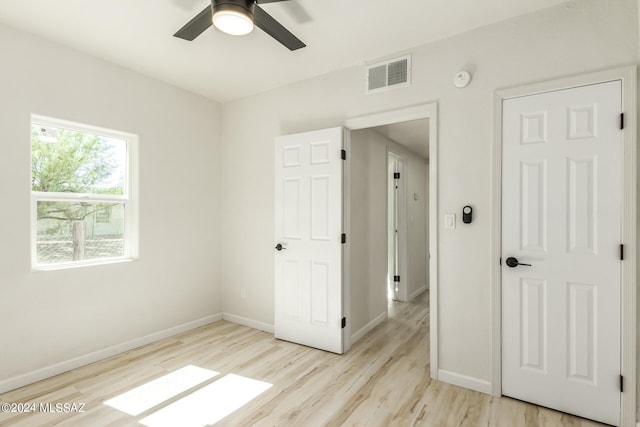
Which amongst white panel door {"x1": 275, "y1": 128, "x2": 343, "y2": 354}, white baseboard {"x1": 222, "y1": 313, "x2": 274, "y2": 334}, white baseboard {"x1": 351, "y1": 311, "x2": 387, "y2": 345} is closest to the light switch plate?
white panel door {"x1": 275, "y1": 128, "x2": 343, "y2": 354}

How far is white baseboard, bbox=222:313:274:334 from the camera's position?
3717mm

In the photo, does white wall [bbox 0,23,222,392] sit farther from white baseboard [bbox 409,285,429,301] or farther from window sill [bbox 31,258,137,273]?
white baseboard [bbox 409,285,429,301]

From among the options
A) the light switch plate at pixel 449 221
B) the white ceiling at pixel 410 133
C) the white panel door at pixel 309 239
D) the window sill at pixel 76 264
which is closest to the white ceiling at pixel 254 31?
the white panel door at pixel 309 239

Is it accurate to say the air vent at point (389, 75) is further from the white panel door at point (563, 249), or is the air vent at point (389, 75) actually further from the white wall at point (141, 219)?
the white wall at point (141, 219)

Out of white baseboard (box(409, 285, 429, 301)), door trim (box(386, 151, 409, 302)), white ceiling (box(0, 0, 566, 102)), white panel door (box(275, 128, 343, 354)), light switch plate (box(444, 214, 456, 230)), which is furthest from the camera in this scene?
white baseboard (box(409, 285, 429, 301))

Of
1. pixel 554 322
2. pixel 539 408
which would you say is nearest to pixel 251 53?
pixel 554 322

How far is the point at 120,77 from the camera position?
124 inches

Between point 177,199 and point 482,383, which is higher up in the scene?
point 177,199

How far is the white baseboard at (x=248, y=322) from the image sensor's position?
372cm

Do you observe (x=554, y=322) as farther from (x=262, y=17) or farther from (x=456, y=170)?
(x=262, y=17)

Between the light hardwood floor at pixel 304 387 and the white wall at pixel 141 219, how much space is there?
0.29m

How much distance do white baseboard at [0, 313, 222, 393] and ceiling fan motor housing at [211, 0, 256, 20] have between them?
3.03m

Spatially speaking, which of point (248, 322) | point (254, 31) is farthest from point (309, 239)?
point (254, 31)

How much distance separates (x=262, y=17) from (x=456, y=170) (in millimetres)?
1772
